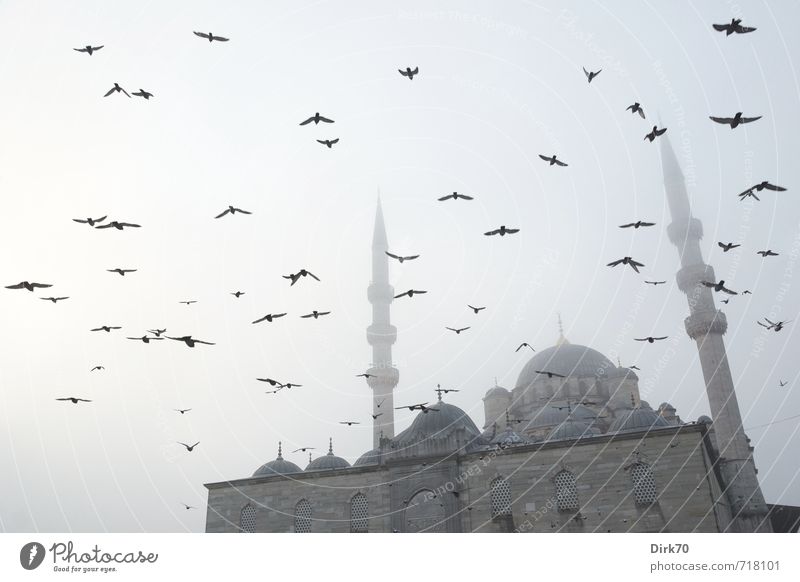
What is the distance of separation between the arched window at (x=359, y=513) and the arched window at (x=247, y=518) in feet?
16.7

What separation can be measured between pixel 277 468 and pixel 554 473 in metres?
15.0

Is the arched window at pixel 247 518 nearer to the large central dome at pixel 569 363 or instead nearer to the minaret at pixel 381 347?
the minaret at pixel 381 347

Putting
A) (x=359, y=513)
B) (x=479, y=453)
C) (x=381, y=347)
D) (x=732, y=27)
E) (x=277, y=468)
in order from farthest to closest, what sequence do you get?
(x=381, y=347) < (x=277, y=468) < (x=359, y=513) < (x=479, y=453) < (x=732, y=27)

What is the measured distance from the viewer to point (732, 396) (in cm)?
3259

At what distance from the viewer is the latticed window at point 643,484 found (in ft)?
74.6

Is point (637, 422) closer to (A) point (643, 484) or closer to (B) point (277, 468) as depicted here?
(A) point (643, 484)

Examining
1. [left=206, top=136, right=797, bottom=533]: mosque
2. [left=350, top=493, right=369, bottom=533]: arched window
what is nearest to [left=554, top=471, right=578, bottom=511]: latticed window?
[left=206, top=136, right=797, bottom=533]: mosque

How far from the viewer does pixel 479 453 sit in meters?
25.9

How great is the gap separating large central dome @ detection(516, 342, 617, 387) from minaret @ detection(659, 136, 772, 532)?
22.8 ft

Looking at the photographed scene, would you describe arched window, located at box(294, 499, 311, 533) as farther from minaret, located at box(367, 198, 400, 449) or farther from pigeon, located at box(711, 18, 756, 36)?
pigeon, located at box(711, 18, 756, 36)

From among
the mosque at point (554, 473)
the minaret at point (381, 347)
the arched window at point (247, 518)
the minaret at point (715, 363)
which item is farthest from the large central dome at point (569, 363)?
the arched window at point (247, 518)

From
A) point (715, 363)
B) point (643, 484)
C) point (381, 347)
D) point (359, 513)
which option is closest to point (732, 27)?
point (643, 484)

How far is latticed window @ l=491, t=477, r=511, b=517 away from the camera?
24719 mm
